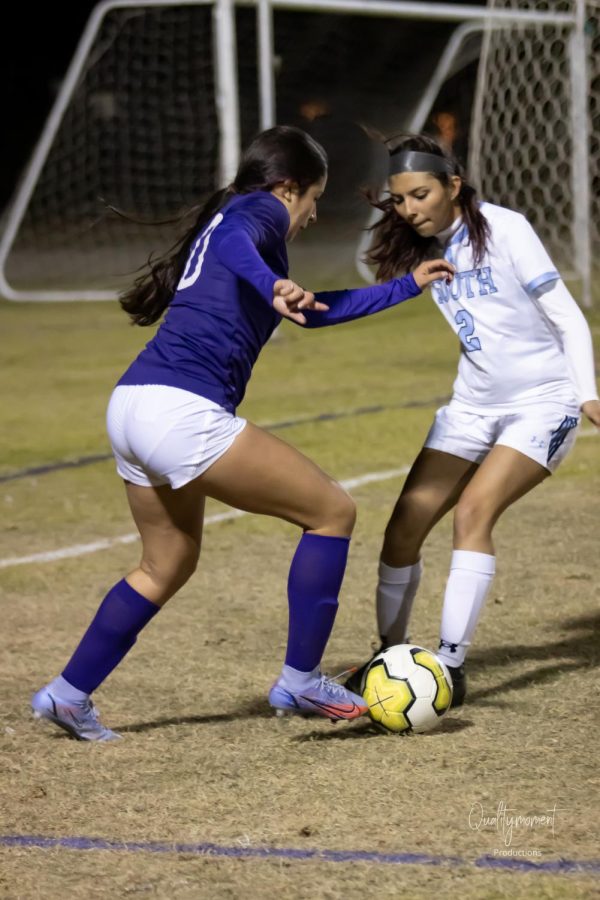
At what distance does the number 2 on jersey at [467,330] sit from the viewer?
14.8ft

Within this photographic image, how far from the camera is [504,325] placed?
445 centimetres

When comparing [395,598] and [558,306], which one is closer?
[558,306]

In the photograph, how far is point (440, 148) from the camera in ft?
14.8

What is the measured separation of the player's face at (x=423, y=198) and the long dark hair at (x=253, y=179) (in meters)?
0.41

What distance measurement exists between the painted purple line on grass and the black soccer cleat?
3.91 ft

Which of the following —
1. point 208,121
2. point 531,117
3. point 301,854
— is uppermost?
point 301,854

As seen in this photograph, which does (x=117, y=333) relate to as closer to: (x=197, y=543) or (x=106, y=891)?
(x=197, y=543)

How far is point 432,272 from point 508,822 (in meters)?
1.58

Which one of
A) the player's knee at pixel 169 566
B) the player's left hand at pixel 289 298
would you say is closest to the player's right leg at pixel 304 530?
the player's knee at pixel 169 566

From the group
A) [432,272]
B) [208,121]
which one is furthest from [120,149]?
[432,272]

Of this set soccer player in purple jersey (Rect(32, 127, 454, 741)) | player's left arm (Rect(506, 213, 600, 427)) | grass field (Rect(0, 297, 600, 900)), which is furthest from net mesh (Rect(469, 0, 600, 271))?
soccer player in purple jersey (Rect(32, 127, 454, 741))

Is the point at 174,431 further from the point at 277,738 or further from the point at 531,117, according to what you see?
the point at 531,117

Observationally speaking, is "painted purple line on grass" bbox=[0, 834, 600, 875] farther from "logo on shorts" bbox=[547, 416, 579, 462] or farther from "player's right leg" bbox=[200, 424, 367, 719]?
"logo on shorts" bbox=[547, 416, 579, 462]

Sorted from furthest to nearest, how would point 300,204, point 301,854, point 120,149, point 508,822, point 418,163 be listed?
1. point 120,149
2. point 418,163
3. point 300,204
4. point 508,822
5. point 301,854
